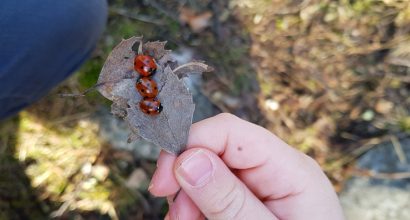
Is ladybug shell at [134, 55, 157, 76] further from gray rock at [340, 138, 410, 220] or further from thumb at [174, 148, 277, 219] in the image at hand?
gray rock at [340, 138, 410, 220]

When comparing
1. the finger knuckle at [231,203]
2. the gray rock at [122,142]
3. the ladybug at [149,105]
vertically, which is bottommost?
the gray rock at [122,142]

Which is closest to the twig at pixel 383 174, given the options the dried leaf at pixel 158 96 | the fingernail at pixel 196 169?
the fingernail at pixel 196 169

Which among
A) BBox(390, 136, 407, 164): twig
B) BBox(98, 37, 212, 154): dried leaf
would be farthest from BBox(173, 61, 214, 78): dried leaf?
BBox(390, 136, 407, 164): twig

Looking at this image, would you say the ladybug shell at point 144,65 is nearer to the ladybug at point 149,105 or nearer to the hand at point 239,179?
the ladybug at point 149,105

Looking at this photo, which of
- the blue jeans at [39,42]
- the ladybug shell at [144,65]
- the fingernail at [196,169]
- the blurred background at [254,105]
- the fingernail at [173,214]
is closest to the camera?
the ladybug shell at [144,65]

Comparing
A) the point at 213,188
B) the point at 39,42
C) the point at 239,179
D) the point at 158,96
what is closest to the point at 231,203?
the point at 213,188

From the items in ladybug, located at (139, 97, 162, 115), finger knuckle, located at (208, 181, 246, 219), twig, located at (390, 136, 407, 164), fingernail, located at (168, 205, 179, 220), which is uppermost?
ladybug, located at (139, 97, 162, 115)

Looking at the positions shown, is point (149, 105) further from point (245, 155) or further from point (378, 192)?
point (378, 192)
